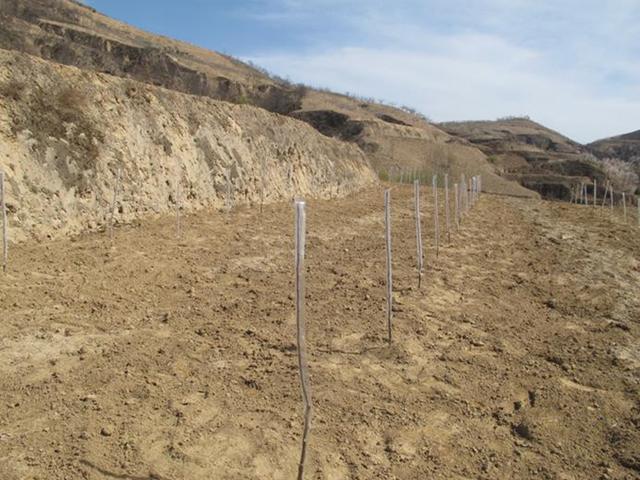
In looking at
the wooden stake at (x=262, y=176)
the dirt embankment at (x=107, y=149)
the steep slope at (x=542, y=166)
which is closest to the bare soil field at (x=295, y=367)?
the dirt embankment at (x=107, y=149)

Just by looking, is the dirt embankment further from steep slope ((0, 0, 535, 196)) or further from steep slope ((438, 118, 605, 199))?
steep slope ((438, 118, 605, 199))

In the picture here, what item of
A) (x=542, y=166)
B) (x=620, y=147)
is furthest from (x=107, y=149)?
(x=620, y=147)

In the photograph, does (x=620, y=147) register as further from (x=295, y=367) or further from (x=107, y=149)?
(x=295, y=367)

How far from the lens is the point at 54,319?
5707 mm

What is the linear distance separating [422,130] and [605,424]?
57.8 metres

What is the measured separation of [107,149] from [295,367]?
7.84 m

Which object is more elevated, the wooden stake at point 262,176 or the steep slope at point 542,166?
the steep slope at point 542,166

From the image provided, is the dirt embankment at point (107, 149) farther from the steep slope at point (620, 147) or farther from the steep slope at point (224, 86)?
the steep slope at point (620, 147)

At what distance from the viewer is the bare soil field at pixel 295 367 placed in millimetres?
3674

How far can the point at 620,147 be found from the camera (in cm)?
9194

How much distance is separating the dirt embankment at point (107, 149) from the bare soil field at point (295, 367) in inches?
37.8

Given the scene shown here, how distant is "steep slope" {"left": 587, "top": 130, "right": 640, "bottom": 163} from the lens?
86.5m

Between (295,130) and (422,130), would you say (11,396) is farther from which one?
(422,130)

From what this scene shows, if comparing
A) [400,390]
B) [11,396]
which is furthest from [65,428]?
[400,390]
